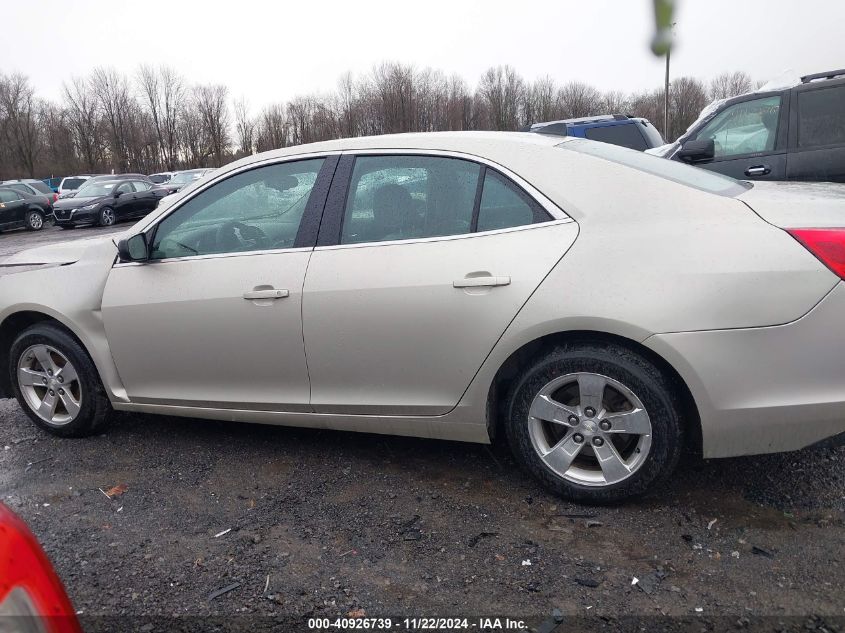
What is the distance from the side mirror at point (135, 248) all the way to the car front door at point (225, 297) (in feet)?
0.18

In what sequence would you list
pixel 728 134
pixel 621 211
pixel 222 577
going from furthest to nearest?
pixel 728 134
pixel 621 211
pixel 222 577

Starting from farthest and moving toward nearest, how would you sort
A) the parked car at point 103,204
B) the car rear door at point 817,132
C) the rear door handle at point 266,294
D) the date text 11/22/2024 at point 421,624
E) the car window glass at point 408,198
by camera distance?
the parked car at point 103,204 → the car rear door at point 817,132 → the rear door handle at point 266,294 → the car window glass at point 408,198 → the date text 11/22/2024 at point 421,624

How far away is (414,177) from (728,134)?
5.30 meters

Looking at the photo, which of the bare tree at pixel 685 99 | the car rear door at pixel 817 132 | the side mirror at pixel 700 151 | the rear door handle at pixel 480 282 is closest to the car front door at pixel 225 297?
the rear door handle at pixel 480 282

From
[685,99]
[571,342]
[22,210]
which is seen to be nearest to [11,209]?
[22,210]

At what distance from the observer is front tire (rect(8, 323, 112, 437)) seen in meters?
3.99

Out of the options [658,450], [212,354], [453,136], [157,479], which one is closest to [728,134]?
[453,136]

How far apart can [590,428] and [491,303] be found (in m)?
0.68

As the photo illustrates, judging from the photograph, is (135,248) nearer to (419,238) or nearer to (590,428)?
(419,238)

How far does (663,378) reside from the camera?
282cm

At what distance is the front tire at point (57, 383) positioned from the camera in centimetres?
399

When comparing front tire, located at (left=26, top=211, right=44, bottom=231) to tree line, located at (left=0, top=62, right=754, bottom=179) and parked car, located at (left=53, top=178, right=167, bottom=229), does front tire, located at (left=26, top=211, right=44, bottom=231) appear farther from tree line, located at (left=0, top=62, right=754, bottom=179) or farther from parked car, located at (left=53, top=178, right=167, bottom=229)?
tree line, located at (left=0, top=62, right=754, bottom=179)

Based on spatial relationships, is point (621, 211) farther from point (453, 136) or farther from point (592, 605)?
point (592, 605)

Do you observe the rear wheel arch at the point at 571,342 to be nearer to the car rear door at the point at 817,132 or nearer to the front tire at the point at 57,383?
the front tire at the point at 57,383
